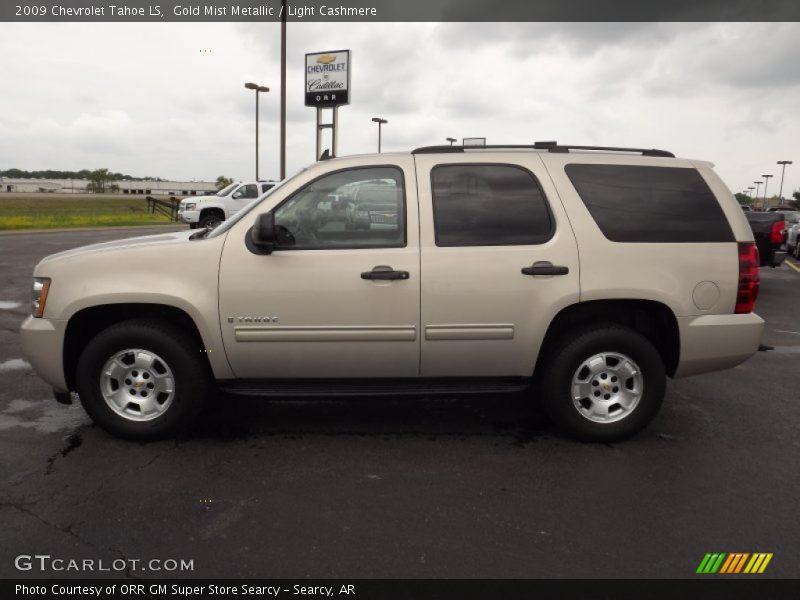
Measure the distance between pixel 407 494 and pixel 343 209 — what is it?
1803mm

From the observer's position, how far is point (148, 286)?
13.5ft

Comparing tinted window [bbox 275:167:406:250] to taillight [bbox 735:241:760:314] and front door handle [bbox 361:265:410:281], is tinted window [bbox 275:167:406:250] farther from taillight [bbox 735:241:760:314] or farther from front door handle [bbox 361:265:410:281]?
taillight [bbox 735:241:760:314]

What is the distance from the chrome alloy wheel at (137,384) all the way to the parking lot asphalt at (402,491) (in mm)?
233

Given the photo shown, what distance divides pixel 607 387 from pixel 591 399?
0.42ft

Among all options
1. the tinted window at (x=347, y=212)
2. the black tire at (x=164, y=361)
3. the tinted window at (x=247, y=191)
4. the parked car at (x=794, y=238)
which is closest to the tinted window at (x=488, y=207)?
the tinted window at (x=347, y=212)

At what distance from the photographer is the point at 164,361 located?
4.23 m

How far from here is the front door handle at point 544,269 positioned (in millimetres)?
4148

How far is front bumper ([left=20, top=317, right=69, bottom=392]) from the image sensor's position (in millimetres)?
4199

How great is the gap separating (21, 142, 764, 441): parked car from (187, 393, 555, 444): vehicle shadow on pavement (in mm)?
324

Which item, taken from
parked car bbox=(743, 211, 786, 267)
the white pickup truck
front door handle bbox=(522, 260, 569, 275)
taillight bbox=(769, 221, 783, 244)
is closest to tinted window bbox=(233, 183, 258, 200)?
the white pickup truck

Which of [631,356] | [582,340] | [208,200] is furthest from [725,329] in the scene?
[208,200]

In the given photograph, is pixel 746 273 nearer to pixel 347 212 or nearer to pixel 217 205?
pixel 347 212

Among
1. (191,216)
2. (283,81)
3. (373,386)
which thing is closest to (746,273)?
(373,386)

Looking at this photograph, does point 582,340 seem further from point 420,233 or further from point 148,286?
point 148,286
